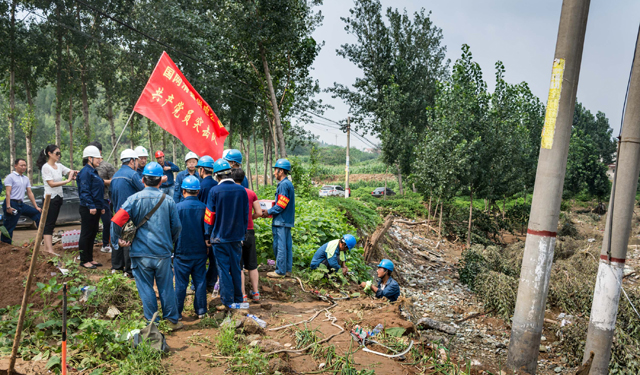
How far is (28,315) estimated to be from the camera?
13.8ft

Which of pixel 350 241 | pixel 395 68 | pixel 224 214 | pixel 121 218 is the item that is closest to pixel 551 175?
pixel 350 241

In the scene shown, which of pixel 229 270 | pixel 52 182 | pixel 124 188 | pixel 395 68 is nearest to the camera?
pixel 229 270

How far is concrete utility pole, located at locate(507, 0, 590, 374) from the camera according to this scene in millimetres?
4051

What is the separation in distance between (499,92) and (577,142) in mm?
16077

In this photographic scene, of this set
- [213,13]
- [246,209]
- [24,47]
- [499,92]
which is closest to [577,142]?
[499,92]

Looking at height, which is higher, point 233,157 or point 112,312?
point 233,157

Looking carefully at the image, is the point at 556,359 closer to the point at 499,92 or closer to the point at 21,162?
the point at 21,162

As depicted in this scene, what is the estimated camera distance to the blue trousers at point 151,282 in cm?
447

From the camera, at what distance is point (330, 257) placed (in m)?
7.38

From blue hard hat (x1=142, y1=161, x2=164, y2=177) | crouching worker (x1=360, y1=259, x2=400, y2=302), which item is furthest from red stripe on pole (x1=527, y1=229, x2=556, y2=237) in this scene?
blue hard hat (x1=142, y1=161, x2=164, y2=177)

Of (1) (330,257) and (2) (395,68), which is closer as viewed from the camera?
(1) (330,257)

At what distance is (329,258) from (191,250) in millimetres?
2937

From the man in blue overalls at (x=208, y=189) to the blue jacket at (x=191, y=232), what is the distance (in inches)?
19.9

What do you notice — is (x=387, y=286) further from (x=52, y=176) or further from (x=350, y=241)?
(x=52, y=176)
